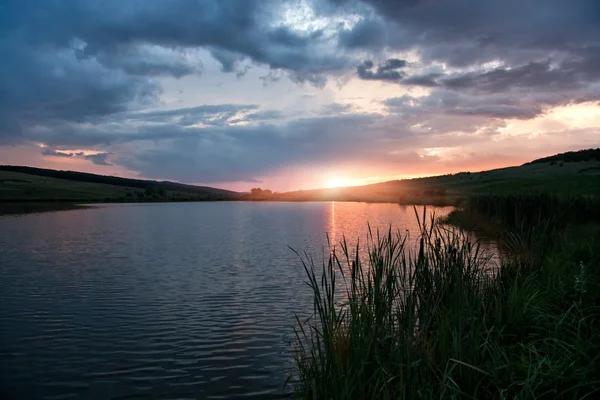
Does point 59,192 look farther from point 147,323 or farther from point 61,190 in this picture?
point 147,323

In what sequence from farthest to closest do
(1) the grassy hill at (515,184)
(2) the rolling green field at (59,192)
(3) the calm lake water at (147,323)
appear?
(2) the rolling green field at (59,192), (1) the grassy hill at (515,184), (3) the calm lake water at (147,323)

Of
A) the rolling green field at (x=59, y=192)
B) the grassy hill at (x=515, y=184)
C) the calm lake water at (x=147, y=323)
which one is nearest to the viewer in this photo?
the calm lake water at (x=147, y=323)

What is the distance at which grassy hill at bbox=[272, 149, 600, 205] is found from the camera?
59656 mm

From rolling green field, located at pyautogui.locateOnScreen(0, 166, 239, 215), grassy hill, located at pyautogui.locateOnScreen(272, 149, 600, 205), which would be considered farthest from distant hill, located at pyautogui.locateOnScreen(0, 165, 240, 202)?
grassy hill, located at pyautogui.locateOnScreen(272, 149, 600, 205)

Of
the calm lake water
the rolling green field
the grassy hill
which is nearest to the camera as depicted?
the calm lake water

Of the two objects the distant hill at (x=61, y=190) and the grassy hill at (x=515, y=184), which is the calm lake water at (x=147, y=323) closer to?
the grassy hill at (x=515, y=184)

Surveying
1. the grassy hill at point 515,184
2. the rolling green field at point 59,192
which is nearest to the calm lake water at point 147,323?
the grassy hill at point 515,184

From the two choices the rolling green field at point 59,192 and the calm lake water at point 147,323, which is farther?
the rolling green field at point 59,192

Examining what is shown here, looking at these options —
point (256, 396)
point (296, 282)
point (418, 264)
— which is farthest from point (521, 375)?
point (296, 282)

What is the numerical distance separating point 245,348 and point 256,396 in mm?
2789

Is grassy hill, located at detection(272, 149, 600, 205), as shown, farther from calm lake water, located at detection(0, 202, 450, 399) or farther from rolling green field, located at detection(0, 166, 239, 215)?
rolling green field, located at detection(0, 166, 239, 215)

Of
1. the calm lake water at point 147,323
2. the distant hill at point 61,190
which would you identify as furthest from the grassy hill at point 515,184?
the distant hill at point 61,190

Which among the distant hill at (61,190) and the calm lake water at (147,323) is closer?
the calm lake water at (147,323)

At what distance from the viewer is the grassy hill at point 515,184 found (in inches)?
2349
